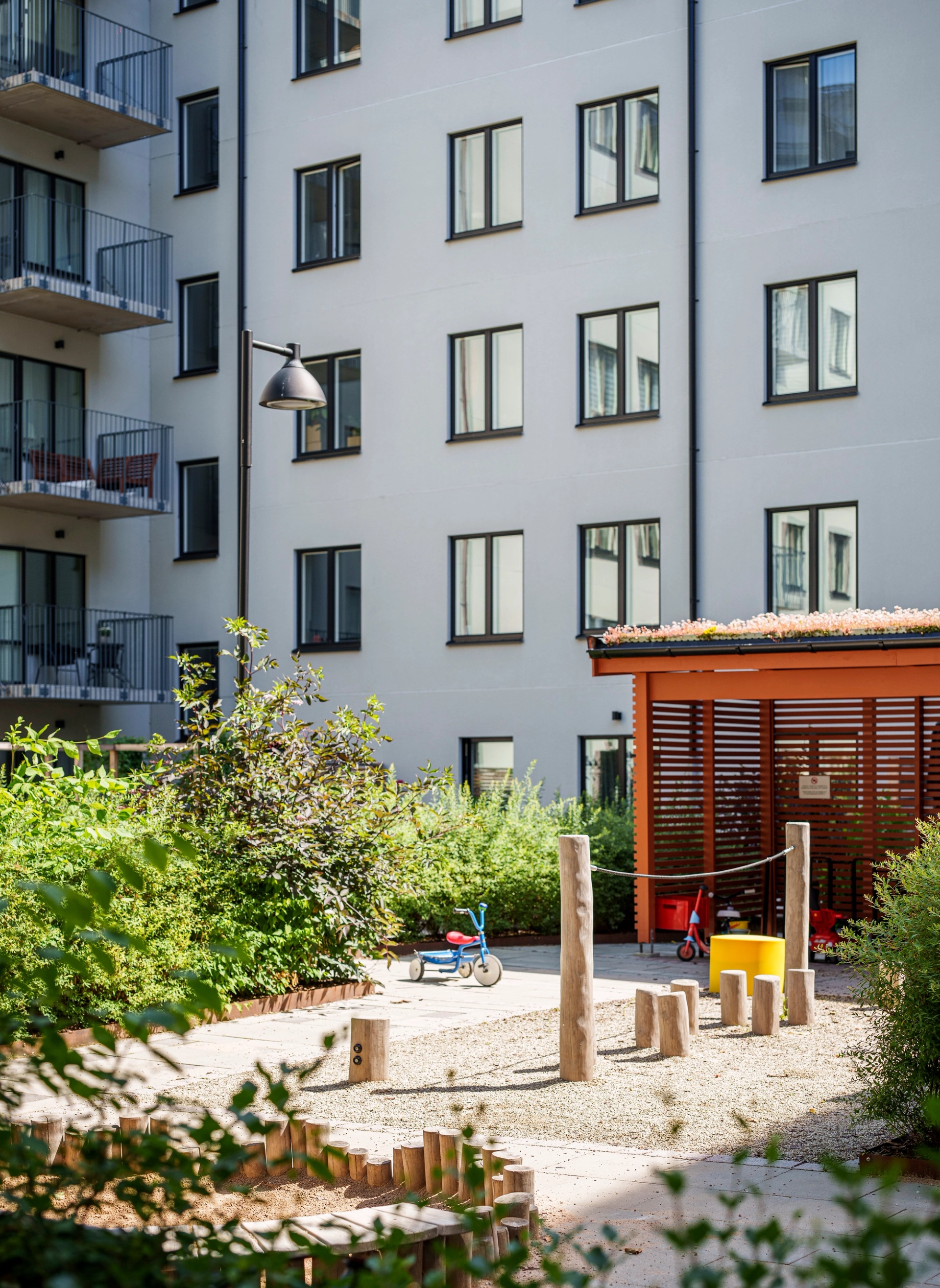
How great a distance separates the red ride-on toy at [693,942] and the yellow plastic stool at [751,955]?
112 inches

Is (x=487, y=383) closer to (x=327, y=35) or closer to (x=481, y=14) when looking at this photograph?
(x=481, y=14)

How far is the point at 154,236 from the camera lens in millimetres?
28828

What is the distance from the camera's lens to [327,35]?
2723 cm

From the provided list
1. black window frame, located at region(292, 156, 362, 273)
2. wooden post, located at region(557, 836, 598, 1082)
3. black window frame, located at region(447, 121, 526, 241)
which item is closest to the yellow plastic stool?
wooden post, located at region(557, 836, 598, 1082)

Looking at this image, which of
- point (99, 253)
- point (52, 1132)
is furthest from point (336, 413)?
→ point (52, 1132)

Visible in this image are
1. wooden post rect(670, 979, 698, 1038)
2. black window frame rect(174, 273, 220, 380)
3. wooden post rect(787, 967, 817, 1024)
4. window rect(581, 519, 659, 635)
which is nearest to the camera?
wooden post rect(670, 979, 698, 1038)

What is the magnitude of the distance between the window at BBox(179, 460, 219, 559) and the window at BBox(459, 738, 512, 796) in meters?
6.55

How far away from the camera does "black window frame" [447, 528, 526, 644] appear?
24453 mm

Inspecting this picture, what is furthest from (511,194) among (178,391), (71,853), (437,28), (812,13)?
(71,853)

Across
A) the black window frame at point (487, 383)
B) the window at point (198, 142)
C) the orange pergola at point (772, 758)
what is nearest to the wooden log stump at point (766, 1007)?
the orange pergola at point (772, 758)

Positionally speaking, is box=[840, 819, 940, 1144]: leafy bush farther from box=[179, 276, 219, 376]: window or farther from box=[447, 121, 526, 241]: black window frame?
box=[179, 276, 219, 376]: window

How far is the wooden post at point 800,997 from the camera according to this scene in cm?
1146

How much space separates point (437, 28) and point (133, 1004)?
2011 cm

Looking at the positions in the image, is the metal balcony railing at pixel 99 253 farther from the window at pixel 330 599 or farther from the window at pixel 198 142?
the window at pixel 330 599
